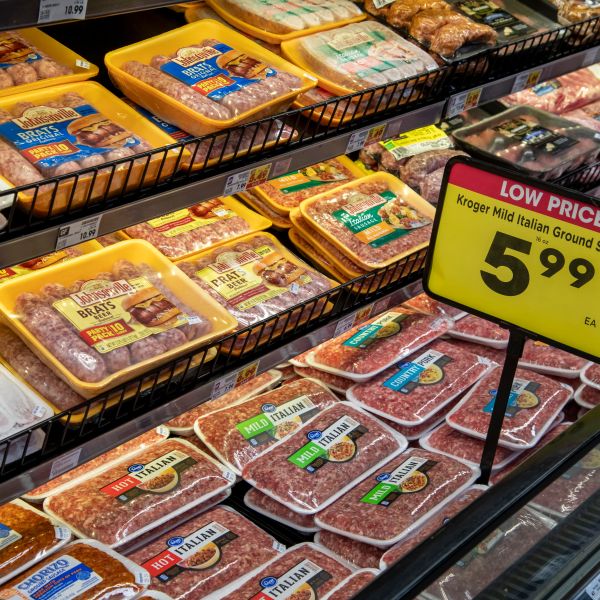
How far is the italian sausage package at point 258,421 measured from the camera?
105 inches

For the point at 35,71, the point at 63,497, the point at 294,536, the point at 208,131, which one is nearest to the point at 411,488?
the point at 294,536

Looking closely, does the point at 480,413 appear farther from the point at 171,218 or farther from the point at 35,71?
the point at 35,71

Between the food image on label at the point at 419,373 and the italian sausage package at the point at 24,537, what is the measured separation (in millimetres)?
1084

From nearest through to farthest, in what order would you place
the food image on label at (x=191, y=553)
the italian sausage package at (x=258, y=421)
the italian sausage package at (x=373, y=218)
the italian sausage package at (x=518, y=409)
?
the food image on label at (x=191, y=553) < the italian sausage package at (x=258, y=421) < the italian sausage package at (x=518, y=409) < the italian sausage package at (x=373, y=218)

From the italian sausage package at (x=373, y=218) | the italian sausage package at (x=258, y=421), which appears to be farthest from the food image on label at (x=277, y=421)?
the italian sausage package at (x=373, y=218)

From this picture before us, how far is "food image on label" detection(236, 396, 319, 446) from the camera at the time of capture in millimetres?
2699

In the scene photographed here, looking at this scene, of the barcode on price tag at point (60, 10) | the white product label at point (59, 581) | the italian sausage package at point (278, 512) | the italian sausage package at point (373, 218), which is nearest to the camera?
the barcode on price tag at point (60, 10)

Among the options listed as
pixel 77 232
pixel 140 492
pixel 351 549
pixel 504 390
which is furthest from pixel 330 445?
pixel 77 232

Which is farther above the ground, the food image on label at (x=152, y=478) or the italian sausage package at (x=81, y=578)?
the italian sausage package at (x=81, y=578)

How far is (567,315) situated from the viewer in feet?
6.51

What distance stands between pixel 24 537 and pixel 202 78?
115 cm

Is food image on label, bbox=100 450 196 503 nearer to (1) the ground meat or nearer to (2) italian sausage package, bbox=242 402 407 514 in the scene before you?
(2) italian sausage package, bbox=242 402 407 514

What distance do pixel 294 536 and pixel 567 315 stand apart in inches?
38.6

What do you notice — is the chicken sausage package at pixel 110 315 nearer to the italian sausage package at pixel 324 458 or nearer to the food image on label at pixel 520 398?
the italian sausage package at pixel 324 458
